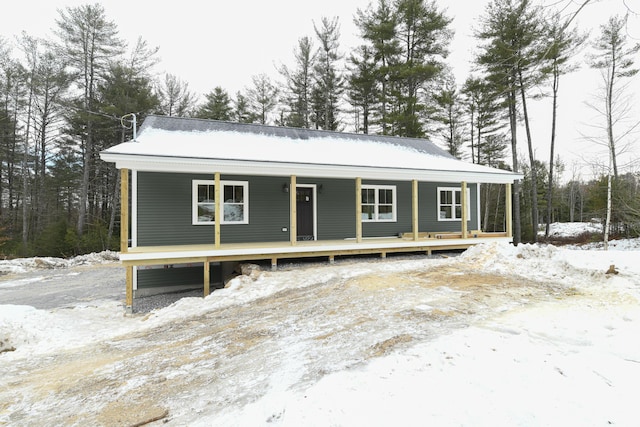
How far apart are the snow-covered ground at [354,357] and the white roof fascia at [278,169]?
11.2 ft

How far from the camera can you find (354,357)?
3166 millimetres

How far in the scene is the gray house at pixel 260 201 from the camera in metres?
8.24

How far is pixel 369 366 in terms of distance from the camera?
287cm

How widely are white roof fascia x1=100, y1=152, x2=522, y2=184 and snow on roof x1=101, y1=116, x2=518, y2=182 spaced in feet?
0.10

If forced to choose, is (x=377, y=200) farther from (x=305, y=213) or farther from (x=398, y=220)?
(x=305, y=213)

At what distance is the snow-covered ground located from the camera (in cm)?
230

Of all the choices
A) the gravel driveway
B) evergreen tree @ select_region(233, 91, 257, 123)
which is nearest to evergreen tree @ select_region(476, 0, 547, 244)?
evergreen tree @ select_region(233, 91, 257, 123)

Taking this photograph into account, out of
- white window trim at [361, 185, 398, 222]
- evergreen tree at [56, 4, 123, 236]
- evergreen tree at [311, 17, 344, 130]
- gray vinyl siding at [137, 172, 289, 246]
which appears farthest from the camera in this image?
evergreen tree at [311, 17, 344, 130]

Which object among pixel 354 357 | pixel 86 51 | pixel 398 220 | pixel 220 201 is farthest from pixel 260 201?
pixel 86 51

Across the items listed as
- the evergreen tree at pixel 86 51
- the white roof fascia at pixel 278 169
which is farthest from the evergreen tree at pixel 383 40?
the evergreen tree at pixel 86 51

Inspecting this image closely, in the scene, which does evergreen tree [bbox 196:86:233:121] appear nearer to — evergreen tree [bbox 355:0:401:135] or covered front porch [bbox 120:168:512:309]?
evergreen tree [bbox 355:0:401:135]

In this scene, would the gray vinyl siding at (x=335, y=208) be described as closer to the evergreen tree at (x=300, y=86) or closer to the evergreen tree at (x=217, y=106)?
the evergreen tree at (x=300, y=86)

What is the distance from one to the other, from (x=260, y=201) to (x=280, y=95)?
17513 mm

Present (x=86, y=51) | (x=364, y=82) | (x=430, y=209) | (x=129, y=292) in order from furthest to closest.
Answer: (x=364, y=82)
(x=86, y=51)
(x=430, y=209)
(x=129, y=292)
